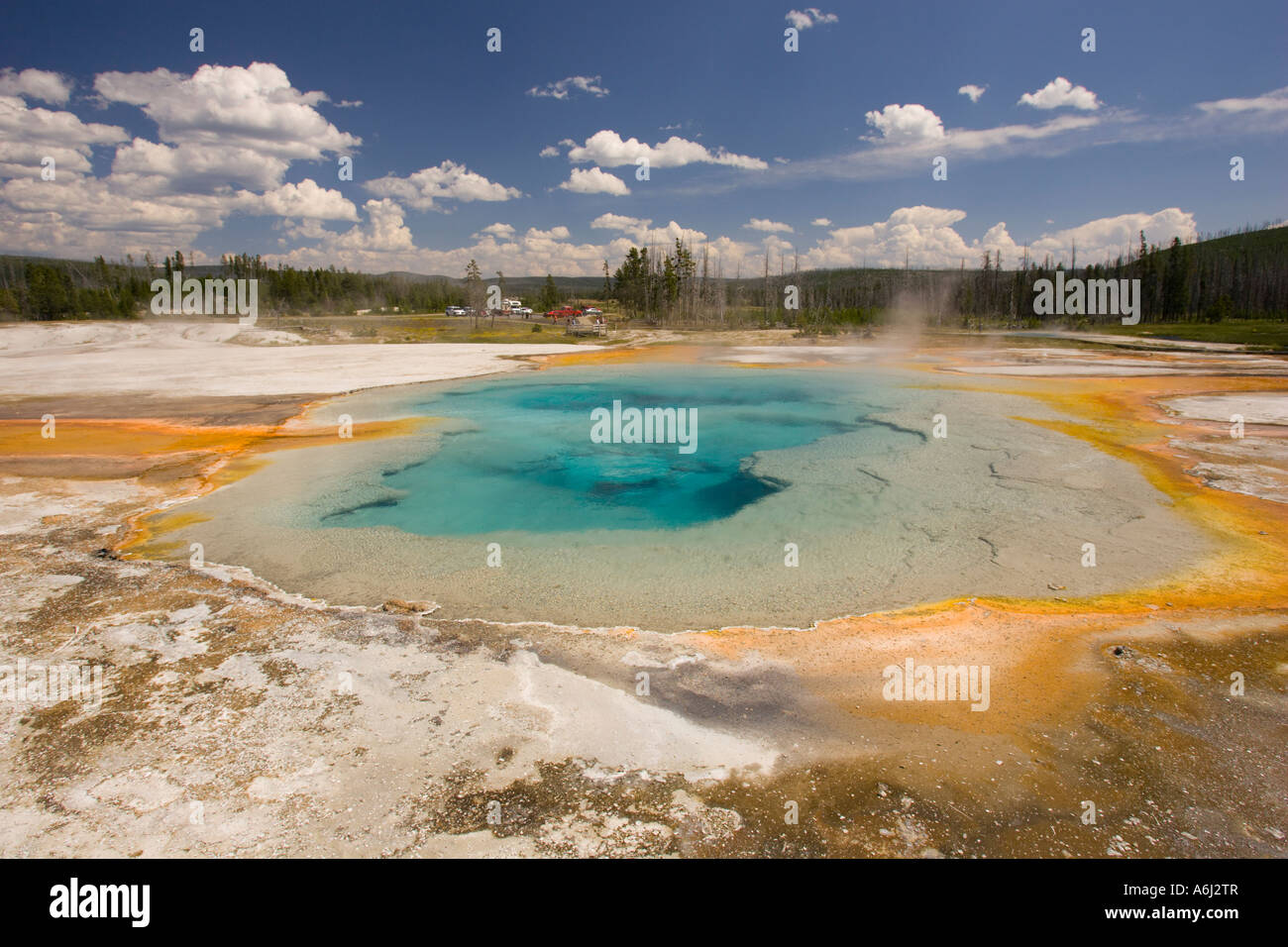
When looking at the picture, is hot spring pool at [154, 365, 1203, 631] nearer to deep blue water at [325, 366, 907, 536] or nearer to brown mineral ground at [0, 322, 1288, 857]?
deep blue water at [325, 366, 907, 536]

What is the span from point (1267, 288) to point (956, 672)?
105m

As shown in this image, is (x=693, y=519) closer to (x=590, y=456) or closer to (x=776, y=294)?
(x=590, y=456)

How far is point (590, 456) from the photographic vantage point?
50.6 ft

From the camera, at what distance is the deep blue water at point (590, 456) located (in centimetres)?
1098

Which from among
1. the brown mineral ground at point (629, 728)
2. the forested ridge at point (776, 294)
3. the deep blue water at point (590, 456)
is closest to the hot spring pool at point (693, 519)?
the deep blue water at point (590, 456)

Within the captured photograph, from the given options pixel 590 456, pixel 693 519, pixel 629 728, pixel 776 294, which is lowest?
pixel 629 728

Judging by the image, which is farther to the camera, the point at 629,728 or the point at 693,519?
the point at 693,519

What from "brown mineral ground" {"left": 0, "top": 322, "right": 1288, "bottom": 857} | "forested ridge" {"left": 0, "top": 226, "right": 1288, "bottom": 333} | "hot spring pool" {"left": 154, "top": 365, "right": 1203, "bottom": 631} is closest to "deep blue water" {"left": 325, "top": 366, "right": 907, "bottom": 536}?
"hot spring pool" {"left": 154, "top": 365, "right": 1203, "bottom": 631}

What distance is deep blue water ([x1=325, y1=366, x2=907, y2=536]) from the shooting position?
11.0 m

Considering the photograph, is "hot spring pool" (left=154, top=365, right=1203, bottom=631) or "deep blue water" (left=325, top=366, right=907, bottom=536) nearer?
"hot spring pool" (left=154, top=365, right=1203, bottom=631)

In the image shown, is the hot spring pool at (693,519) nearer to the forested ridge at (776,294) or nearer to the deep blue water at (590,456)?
the deep blue water at (590,456)

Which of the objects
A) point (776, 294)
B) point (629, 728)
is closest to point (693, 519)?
point (629, 728)
